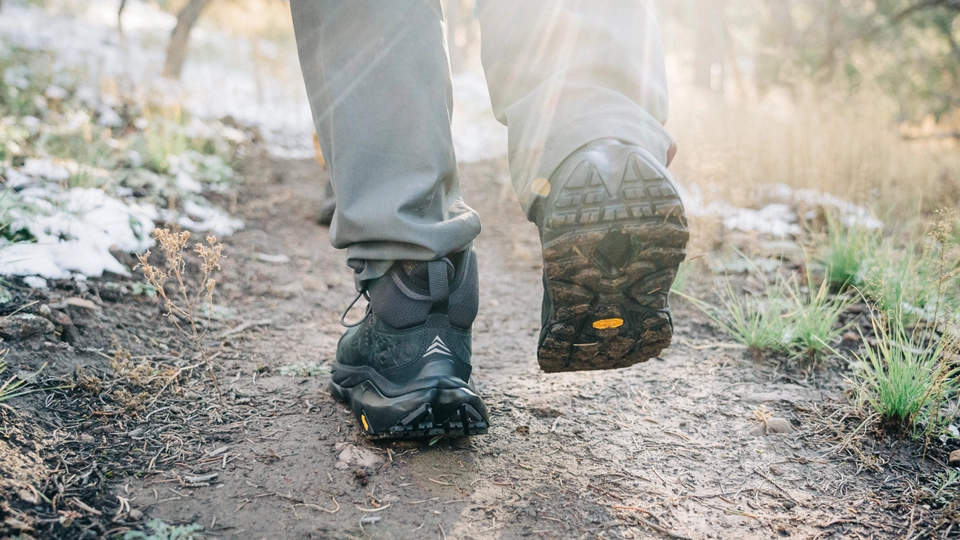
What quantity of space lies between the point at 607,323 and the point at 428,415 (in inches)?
16.4

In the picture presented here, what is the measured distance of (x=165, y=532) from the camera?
98 centimetres

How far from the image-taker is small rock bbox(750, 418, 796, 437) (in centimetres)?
146

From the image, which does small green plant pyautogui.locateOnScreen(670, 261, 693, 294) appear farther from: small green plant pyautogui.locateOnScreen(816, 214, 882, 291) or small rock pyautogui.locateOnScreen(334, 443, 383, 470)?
small rock pyautogui.locateOnScreen(334, 443, 383, 470)

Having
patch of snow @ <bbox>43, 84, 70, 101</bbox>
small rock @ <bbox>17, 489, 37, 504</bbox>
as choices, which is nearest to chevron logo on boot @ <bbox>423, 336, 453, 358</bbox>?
small rock @ <bbox>17, 489, 37, 504</bbox>

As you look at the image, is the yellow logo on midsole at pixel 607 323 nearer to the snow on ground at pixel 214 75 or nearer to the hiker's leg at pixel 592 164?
the hiker's leg at pixel 592 164

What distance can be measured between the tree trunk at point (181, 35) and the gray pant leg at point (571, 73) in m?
5.77

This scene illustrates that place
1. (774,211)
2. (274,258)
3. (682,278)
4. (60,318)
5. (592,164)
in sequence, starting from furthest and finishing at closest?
(774,211), (274,258), (682,278), (60,318), (592,164)

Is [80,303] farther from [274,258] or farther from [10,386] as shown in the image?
[274,258]

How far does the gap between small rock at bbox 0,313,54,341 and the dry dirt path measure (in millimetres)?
434

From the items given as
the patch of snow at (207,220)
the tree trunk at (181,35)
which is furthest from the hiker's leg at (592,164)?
the tree trunk at (181,35)

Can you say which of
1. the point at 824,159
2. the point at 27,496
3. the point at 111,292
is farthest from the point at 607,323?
the point at 824,159

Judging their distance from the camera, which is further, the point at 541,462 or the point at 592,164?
the point at 541,462

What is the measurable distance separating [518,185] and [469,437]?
1.91ft

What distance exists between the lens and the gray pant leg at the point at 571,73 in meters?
1.25
